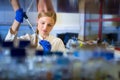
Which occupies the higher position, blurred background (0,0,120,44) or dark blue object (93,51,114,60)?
blurred background (0,0,120,44)

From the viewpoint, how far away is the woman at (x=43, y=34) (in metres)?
0.84

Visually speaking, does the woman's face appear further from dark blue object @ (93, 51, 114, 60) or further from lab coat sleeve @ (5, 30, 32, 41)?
dark blue object @ (93, 51, 114, 60)

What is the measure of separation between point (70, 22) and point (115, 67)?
0.29 meters

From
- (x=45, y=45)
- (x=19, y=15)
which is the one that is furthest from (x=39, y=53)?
(x=19, y=15)

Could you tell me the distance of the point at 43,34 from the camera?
0.88 metres

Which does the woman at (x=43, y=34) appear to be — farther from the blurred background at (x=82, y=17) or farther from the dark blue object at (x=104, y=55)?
the dark blue object at (x=104, y=55)

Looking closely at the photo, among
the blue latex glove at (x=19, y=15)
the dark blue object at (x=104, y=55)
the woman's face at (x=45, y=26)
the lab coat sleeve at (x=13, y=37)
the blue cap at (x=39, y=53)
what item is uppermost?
the blue latex glove at (x=19, y=15)

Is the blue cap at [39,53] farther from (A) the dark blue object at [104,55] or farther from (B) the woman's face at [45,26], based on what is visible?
(A) the dark blue object at [104,55]

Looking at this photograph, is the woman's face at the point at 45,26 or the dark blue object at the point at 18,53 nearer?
the dark blue object at the point at 18,53

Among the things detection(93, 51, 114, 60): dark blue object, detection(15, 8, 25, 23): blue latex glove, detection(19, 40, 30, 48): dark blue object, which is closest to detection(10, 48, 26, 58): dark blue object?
detection(19, 40, 30, 48): dark blue object

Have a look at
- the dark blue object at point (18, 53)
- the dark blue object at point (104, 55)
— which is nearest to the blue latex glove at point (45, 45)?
the dark blue object at point (18, 53)

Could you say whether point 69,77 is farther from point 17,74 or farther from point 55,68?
point 17,74

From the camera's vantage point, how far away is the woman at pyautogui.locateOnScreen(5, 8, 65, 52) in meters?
0.84

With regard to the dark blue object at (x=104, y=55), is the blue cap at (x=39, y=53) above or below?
above
